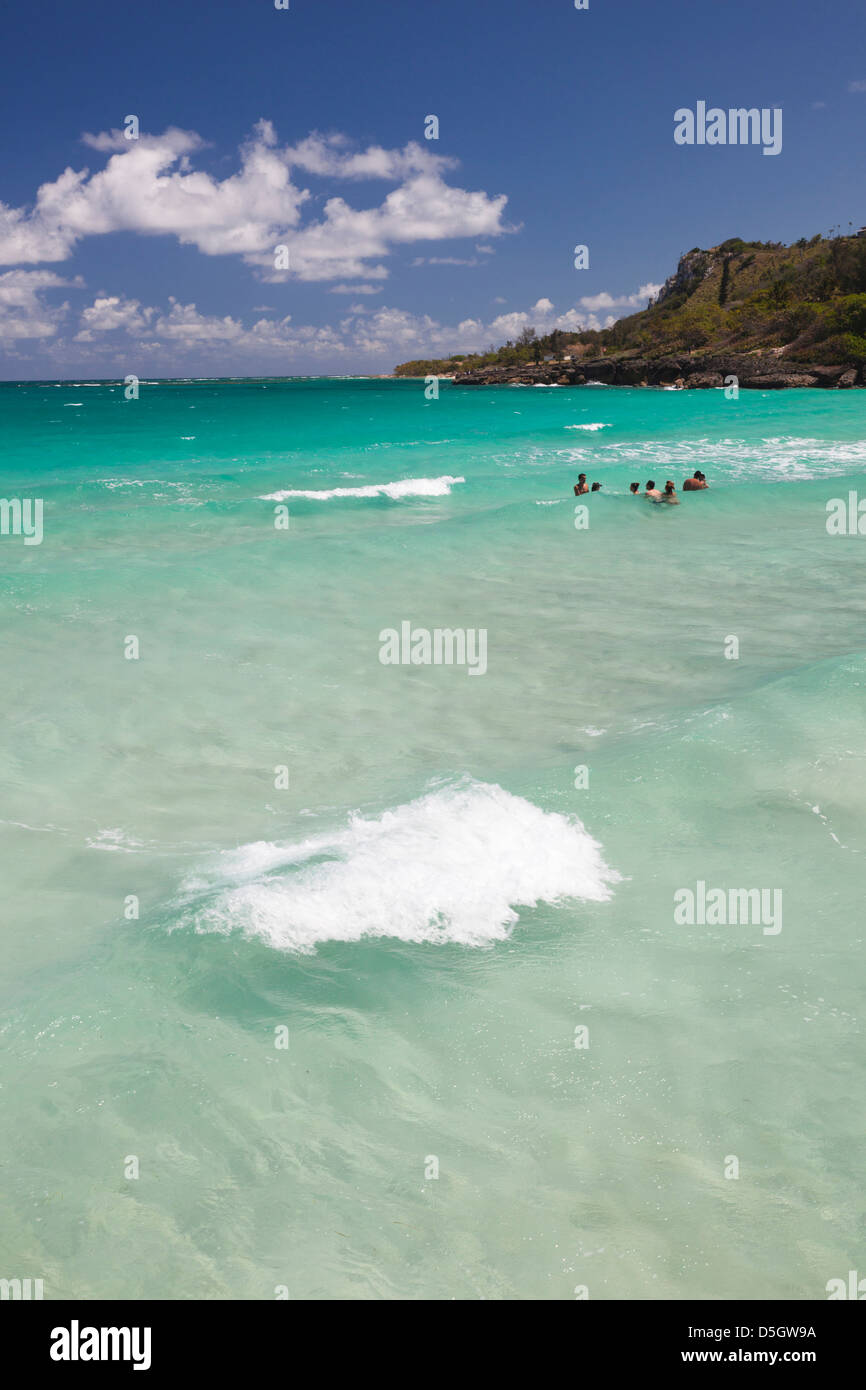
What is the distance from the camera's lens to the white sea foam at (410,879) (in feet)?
17.8

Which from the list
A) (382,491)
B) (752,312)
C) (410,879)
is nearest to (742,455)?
(382,491)

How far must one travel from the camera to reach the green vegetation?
10306 cm

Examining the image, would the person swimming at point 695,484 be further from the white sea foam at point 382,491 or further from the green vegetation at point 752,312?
the green vegetation at point 752,312

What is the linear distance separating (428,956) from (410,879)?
2.57ft

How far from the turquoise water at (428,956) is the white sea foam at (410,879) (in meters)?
0.03

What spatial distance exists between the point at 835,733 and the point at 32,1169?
7267 mm

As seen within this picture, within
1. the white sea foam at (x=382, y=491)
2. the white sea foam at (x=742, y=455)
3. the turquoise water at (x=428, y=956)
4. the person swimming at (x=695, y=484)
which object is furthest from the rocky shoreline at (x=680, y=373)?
the turquoise water at (x=428, y=956)

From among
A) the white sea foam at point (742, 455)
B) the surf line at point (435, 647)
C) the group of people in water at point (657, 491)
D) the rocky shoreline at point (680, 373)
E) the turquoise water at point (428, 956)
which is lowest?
the turquoise water at point (428, 956)

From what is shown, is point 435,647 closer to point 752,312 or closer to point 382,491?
point 382,491

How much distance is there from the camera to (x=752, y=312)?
127125mm

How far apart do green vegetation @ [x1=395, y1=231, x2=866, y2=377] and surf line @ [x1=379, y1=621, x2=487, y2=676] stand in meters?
101

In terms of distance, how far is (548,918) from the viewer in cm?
552

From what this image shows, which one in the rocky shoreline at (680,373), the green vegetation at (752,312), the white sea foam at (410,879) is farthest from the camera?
the green vegetation at (752,312)

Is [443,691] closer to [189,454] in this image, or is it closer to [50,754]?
[50,754]
